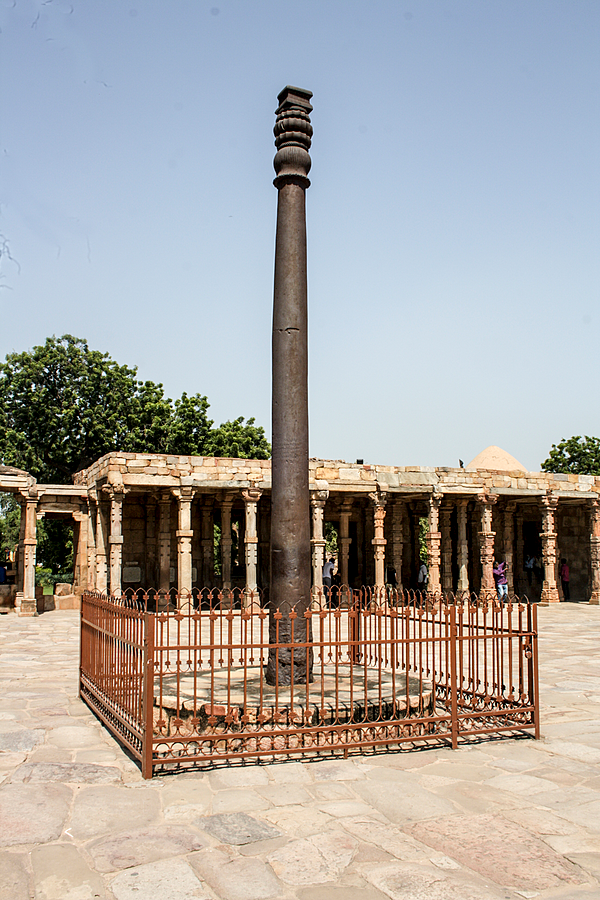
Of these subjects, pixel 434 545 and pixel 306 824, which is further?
pixel 434 545

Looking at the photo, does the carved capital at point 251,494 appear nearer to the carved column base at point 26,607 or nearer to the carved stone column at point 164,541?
the carved stone column at point 164,541

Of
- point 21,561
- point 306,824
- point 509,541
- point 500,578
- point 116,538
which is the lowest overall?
point 500,578

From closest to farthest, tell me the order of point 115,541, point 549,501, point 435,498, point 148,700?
point 148,700 < point 115,541 < point 435,498 < point 549,501

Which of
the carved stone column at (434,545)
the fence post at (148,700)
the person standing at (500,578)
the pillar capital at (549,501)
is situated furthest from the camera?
the pillar capital at (549,501)

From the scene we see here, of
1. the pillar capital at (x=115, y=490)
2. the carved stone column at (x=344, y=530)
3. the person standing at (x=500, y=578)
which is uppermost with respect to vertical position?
the pillar capital at (x=115, y=490)

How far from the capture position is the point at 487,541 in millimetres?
22219

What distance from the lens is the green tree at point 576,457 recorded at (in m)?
39.4

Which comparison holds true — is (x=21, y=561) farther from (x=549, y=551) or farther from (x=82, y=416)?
(x=549, y=551)

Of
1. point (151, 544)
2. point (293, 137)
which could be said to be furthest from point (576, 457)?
point (293, 137)

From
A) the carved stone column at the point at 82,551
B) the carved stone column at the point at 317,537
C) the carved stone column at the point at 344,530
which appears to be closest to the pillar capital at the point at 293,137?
the carved stone column at the point at 317,537

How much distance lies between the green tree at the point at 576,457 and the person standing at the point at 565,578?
15283 millimetres

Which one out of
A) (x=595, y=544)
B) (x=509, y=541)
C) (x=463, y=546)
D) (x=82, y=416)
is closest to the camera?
(x=463, y=546)

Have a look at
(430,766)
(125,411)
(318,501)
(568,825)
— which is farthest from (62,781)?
(125,411)

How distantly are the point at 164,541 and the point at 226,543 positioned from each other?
173 cm
